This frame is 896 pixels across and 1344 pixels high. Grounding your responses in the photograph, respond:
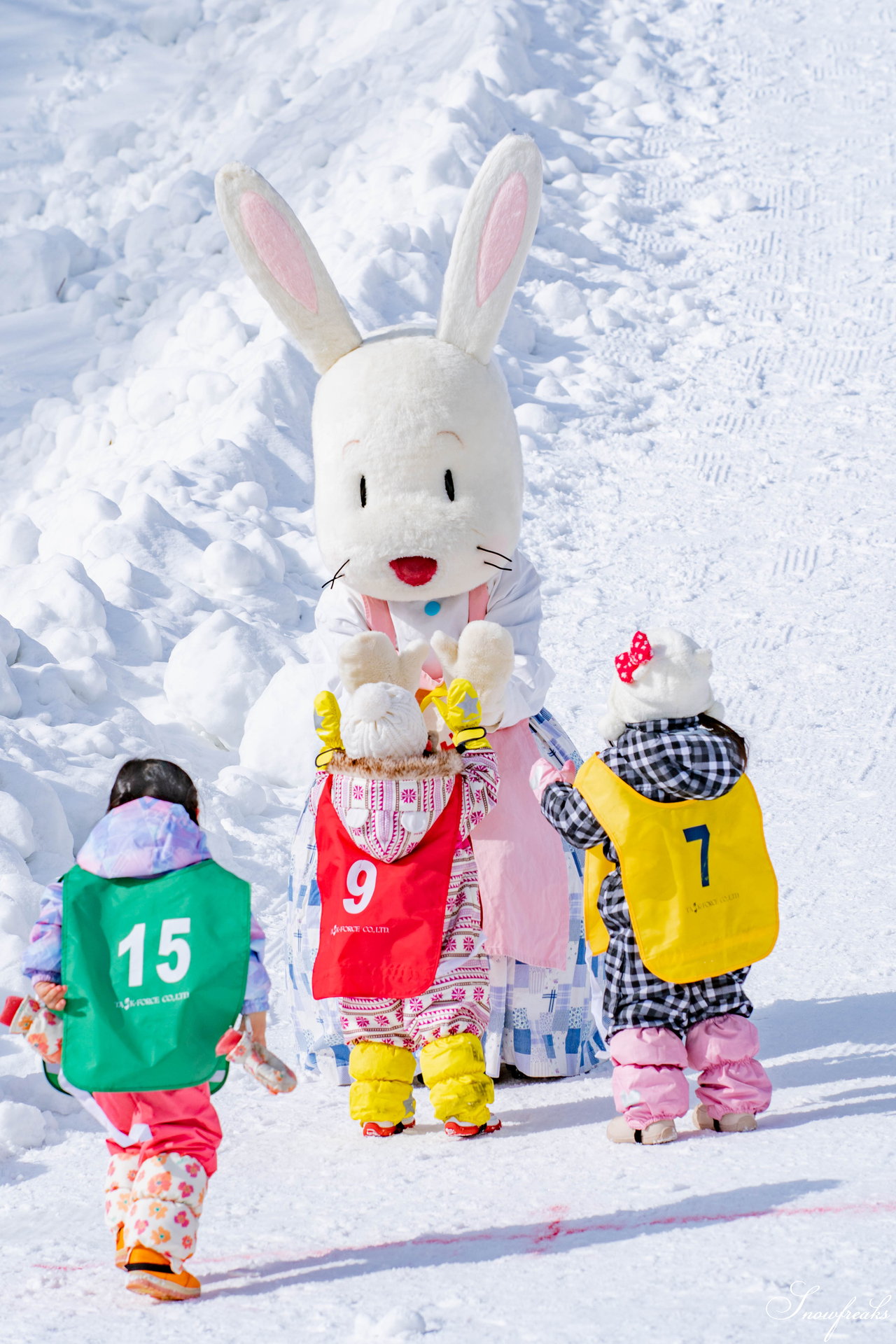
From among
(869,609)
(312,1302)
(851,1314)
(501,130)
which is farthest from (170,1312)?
(501,130)

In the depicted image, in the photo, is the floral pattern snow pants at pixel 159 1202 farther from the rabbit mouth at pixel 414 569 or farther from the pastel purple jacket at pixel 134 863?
the rabbit mouth at pixel 414 569

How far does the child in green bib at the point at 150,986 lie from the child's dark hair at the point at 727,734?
3.20 ft

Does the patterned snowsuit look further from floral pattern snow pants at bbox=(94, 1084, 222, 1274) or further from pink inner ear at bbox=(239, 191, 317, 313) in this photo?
pink inner ear at bbox=(239, 191, 317, 313)

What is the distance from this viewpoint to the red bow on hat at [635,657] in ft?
9.17

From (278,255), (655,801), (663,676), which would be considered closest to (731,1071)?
(655,801)

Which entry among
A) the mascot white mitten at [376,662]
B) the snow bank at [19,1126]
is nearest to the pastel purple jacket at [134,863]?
the snow bank at [19,1126]

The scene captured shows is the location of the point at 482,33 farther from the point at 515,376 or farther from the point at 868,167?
the point at 515,376

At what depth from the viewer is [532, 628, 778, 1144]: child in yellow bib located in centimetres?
272

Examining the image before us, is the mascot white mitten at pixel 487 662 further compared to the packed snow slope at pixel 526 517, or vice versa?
the mascot white mitten at pixel 487 662

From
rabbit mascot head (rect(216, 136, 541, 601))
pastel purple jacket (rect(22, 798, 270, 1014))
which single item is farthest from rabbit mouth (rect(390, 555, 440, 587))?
pastel purple jacket (rect(22, 798, 270, 1014))

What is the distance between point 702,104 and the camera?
977 centimetres

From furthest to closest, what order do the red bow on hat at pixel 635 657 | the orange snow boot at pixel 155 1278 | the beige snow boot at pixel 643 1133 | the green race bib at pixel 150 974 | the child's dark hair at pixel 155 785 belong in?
the red bow on hat at pixel 635 657
the beige snow boot at pixel 643 1133
the child's dark hair at pixel 155 785
the green race bib at pixel 150 974
the orange snow boot at pixel 155 1278

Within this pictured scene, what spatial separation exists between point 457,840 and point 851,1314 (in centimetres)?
129

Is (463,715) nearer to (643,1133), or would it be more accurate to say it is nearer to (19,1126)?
(643,1133)
